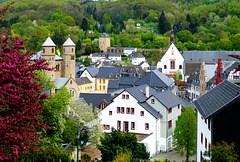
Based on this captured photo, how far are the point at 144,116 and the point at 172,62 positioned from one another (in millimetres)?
50371

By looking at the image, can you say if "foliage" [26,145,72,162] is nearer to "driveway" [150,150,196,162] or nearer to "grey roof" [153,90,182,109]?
"driveway" [150,150,196,162]

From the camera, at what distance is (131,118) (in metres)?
33.4

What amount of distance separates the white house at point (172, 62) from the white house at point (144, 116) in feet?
156

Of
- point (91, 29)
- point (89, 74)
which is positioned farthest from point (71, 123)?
point (91, 29)

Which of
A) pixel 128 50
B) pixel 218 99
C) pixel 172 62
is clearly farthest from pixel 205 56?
pixel 218 99

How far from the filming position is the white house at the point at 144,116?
3247cm

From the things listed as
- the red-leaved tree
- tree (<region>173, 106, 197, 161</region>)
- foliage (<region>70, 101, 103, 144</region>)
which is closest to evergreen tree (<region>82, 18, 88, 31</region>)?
foliage (<region>70, 101, 103, 144</region>)

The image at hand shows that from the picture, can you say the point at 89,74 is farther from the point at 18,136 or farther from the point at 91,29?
the point at 91,29

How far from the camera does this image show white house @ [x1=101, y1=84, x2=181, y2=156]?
32469mm

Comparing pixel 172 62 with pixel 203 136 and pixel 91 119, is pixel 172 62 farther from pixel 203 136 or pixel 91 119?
pixel 203 136

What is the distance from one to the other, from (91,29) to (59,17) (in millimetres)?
29816

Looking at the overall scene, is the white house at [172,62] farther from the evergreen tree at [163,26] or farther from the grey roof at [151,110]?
the evergreen tree at [163,26]

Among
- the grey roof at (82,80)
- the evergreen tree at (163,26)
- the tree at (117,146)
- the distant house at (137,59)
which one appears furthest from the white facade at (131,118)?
the evergreen tree at (163,26)

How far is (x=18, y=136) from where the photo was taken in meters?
8.32
